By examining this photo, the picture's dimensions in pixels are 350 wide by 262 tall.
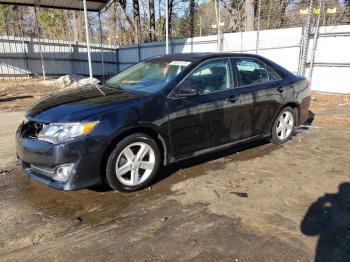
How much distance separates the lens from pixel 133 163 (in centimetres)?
376

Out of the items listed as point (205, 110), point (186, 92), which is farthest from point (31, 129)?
point (205, 110)

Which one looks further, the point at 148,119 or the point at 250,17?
the point at 250,17

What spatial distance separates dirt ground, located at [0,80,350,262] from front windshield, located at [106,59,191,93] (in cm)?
120

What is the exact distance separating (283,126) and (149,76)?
8.47 feet

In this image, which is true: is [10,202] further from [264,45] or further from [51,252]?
[264,45]

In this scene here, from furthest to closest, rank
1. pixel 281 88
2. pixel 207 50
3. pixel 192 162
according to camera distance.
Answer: pixel 207 50
pixel 281 88
pixel 192 162

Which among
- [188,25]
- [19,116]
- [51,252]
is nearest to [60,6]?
[188,25]

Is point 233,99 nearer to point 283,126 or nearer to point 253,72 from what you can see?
point 253,72

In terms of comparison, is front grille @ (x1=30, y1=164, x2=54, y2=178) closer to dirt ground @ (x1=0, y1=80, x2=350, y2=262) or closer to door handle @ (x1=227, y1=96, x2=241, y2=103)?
dirt ground @ (x1=0, y1=80, x2=350, y2=262)

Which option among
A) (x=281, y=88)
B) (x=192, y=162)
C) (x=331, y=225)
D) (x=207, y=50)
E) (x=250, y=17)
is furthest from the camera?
(x=250, y=17)

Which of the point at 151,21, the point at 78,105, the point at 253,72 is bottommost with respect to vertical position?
the point at 78,105

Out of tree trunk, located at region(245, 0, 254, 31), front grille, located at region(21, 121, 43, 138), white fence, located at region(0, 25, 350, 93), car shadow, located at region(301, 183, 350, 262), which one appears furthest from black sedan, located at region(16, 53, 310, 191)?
tree trunk, located at region(245, 0, 254, 31)

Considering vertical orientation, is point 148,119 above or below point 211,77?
below

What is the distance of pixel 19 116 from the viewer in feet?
27.9
